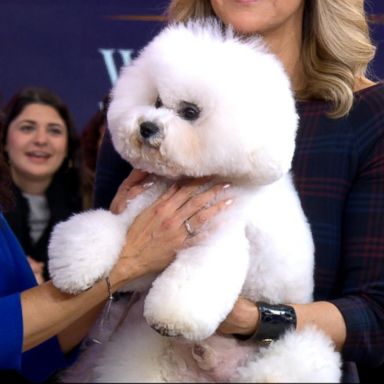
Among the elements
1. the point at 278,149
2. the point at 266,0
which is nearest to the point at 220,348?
the point at 278,149

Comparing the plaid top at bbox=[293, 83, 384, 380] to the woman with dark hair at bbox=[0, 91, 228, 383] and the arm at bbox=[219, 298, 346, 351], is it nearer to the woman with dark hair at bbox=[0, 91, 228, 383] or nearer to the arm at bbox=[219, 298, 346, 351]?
the arm at bbox=[219, 298, 346, 351]

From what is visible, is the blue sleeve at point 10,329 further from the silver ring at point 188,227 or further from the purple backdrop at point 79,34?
the purple backdrop at point 79,34

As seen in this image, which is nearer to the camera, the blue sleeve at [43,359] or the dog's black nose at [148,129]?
the dog's black nose at [148,129]

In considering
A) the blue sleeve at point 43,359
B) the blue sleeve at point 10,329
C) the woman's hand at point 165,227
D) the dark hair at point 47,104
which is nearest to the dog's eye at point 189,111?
the woman's hand at point 165,227

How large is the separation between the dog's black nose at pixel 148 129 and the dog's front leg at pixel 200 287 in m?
0.16

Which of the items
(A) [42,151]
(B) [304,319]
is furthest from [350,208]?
(A) [42,151]

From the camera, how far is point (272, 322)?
113 centimetres

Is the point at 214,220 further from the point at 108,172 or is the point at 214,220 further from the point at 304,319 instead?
the point at 108,172

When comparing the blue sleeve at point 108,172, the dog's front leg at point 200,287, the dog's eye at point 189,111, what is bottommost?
the dog's front leg at point 200,287

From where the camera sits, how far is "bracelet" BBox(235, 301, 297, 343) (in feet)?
3.68

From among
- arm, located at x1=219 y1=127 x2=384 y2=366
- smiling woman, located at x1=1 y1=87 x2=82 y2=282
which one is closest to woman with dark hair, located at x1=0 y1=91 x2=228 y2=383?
arm, located at x1=219 y1=127 x2=384 y2=366

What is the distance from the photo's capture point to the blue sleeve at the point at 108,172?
56.1 inches

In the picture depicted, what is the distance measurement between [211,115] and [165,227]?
0.19 m

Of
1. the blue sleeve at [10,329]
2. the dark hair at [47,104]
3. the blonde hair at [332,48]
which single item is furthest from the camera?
the dark hair at [47,104]
